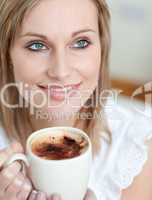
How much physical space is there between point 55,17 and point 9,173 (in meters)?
0.37

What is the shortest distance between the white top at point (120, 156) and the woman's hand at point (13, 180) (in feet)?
1.09

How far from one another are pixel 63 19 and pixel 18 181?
1.25 ft

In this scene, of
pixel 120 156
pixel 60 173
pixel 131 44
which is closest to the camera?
pixel 60 173

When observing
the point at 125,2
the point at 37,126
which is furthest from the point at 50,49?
the point at 125,2


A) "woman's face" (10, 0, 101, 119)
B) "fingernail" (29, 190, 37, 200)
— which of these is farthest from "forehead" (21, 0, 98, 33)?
"fingernail" (29, 190, 37, 200)

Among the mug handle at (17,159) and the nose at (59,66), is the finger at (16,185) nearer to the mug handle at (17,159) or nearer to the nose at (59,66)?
the mug handle at (17,159)

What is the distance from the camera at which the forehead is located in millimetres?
923

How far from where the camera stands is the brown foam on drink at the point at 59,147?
75cm

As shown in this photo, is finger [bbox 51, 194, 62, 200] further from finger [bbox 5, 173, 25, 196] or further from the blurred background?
the blurred background

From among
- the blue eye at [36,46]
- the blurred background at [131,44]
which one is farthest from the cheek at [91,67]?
the blurred background at [131,44]

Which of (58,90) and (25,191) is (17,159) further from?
(58,90)

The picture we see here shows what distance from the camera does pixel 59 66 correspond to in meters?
0.93

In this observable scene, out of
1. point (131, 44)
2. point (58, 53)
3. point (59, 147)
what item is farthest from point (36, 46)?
point (131, 44)

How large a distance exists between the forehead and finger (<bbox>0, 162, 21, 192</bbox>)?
13.1 inches
